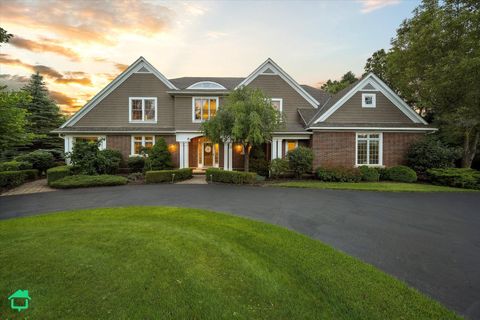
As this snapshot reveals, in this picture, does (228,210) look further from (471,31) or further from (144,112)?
(471,31)

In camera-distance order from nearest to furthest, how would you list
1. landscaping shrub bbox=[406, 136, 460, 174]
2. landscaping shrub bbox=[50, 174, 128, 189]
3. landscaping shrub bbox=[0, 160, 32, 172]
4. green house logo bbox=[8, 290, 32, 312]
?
green house logo bbox=[8, 290, 32, 312]
landscaping shrub bbox=[50, 174, 128, 189]
landscaping shrub bbox=[0, 160, 32, 172]
landscaping shrub bbox=[406, 136, 460, 174]

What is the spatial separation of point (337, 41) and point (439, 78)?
25.2 ft

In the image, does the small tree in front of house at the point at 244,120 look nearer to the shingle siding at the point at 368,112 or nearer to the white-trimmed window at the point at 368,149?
the shingle siding at the point at 368,112

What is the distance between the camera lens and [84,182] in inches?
409

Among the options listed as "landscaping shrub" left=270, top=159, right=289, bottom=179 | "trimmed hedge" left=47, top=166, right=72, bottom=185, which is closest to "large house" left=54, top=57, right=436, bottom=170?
"landscaping shrub" left=270, top=159, right=289, bottom=179

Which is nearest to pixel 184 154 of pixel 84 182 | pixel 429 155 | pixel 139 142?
pixel 139 142

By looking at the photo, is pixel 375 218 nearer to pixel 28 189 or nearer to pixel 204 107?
pixel 204 107

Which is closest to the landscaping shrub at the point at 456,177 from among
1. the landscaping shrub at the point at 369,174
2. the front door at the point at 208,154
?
the landscaping shrub at the point at 369,174

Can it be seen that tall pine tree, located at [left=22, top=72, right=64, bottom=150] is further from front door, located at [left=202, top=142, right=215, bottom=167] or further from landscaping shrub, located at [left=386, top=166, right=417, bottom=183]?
landscaping shrub, located at [left=386, top=166, right=417, bottom=183]

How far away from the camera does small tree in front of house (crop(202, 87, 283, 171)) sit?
11.2 metres

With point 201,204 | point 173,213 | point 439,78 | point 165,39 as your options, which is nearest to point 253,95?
point 201,204

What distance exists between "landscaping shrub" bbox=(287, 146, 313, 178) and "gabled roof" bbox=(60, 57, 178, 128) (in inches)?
418

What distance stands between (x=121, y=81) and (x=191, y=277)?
17353 millimetres

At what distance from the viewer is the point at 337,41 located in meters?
16.6
